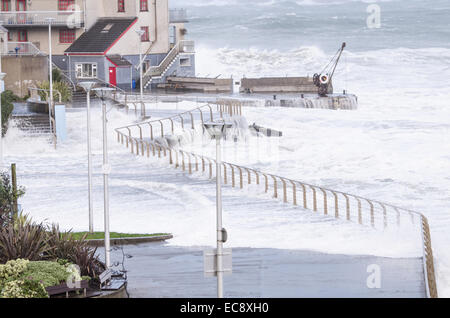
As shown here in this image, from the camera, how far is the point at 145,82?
76.9m

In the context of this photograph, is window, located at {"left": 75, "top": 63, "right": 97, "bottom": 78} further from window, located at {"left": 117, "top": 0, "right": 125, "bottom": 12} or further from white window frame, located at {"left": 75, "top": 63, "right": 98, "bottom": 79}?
window, located at {"left": 117, "top": 0, "right": 125, "bottom": 12}

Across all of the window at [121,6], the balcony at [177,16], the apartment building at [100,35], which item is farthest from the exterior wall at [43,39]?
the balcony at [177,16]

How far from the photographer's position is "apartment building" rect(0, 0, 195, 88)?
2953 inches

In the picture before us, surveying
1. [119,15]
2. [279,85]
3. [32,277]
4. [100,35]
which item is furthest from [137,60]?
[32,277]

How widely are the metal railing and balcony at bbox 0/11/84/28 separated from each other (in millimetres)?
22095

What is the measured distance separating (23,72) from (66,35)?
13.1 meters

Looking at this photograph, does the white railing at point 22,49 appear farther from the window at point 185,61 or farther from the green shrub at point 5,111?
the window at point 185,61

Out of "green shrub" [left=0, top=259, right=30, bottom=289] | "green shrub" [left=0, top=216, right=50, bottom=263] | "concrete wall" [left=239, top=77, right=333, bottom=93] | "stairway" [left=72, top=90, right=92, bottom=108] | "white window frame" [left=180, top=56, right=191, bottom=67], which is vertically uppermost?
"white window frame" [left=180, top=56, right=191, bottom=67]

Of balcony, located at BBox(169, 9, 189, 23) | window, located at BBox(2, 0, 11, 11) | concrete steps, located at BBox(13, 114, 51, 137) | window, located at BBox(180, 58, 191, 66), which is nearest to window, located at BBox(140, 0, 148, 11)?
window, located at BBox(180, 58, 191, 66)

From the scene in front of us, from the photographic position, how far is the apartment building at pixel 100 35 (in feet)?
246

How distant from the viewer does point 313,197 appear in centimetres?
3631

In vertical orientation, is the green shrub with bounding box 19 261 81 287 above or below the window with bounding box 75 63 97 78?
below

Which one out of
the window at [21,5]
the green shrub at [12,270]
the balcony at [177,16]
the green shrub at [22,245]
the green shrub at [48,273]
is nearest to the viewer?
the green shrub at [12,270]
